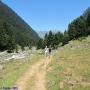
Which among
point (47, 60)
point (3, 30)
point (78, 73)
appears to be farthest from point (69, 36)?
point (78, 73)

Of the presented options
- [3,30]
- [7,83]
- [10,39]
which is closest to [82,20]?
[10,39]

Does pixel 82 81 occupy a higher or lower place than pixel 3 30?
lower

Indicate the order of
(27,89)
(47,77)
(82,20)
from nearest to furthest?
1. (27,89)
2. (47,77)
3. (82,20)

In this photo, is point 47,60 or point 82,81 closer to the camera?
point 82,81

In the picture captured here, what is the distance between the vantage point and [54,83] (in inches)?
1416

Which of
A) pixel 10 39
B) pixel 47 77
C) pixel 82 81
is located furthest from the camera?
pixel 10 39

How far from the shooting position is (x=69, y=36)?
151 metres

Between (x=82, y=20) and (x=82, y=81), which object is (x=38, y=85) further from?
(x=82, y=20)

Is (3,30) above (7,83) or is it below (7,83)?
above

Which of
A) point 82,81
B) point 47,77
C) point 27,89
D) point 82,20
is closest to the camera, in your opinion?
point 27,89

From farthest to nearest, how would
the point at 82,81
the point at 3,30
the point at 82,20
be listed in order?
the point at 3,30 < the point at 82,20 < the point at 82,81

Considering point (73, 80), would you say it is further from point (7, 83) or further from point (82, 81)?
point (7, 83)

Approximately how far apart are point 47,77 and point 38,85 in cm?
548

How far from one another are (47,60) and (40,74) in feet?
52.0
